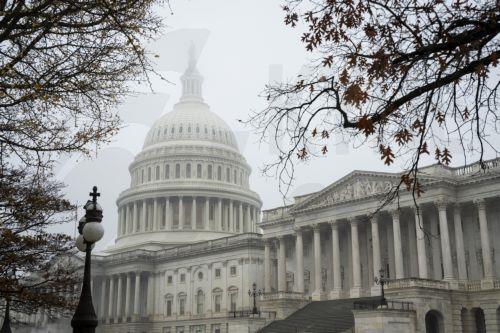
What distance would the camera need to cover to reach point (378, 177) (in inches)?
2502

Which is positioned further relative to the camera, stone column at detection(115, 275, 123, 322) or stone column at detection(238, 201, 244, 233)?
stone column at detection(238, 201, 244, 233)

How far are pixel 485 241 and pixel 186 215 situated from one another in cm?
6737

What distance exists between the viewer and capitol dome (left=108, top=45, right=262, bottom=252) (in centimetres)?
11294

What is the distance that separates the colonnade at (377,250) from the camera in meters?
57.2

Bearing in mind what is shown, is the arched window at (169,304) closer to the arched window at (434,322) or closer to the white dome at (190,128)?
the white dome at (190,128)

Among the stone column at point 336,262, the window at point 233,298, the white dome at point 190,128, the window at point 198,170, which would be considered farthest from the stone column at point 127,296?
the stone column at point 336,262

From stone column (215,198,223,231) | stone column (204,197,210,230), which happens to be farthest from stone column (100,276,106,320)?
stone column (215,198,223,231)

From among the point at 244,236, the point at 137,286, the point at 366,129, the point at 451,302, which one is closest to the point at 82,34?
the point at 366,129

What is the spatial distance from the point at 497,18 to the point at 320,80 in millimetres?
3756

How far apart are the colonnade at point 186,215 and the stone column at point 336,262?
48050 millimetres

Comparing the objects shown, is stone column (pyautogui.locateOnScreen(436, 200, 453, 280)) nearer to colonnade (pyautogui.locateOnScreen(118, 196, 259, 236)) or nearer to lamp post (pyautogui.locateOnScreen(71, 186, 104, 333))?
lamp post (pyautogui.locateOnScreen(71, 186, 104, 333))

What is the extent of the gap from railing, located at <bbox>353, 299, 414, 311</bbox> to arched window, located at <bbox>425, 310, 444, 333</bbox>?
13.1 feet

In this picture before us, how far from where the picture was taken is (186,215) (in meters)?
115

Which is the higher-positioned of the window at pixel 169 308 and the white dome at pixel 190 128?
the white dome at pixel 190 128
